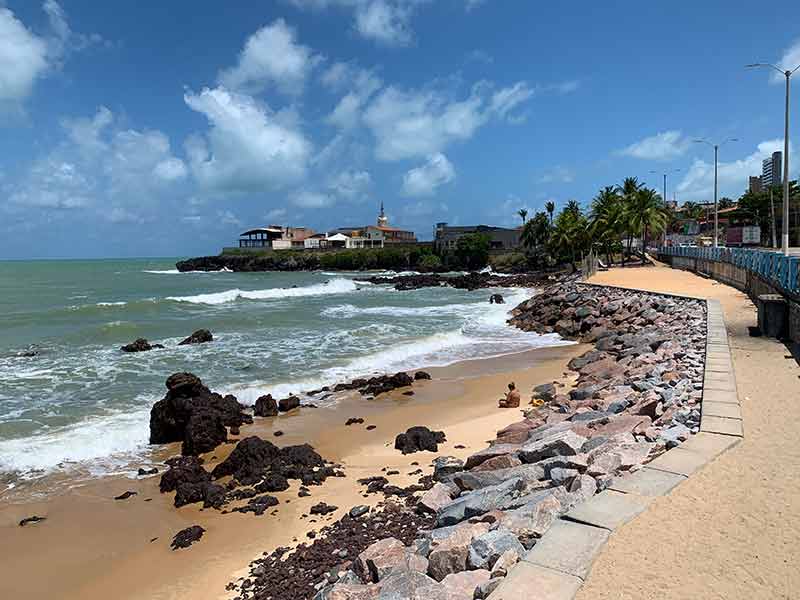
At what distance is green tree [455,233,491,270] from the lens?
276 feet

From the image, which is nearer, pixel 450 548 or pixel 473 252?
pixel 450 548

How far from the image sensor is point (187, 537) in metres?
6.69

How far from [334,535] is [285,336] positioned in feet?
58.5

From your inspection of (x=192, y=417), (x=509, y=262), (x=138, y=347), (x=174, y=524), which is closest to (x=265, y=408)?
(x=192, y=417)

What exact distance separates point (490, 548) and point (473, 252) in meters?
81.4

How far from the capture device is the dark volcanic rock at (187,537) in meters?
6.59

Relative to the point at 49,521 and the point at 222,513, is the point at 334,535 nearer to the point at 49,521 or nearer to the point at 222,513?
the point at 222,513

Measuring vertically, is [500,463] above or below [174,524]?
above

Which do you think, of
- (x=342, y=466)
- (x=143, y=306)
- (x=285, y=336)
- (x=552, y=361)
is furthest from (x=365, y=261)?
(x=342, y=466)

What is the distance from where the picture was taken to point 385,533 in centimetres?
566

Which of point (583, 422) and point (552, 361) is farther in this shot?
point (552, 361)

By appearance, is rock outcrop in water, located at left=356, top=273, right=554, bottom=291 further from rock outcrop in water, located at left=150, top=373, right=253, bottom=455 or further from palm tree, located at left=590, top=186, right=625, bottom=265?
rock outcrop in water, located at left=150, top=373, right=253, bottom=455

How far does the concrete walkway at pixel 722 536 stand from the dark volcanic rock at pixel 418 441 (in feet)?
15.0

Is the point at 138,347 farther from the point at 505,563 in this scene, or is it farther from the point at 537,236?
the point at 537,236
